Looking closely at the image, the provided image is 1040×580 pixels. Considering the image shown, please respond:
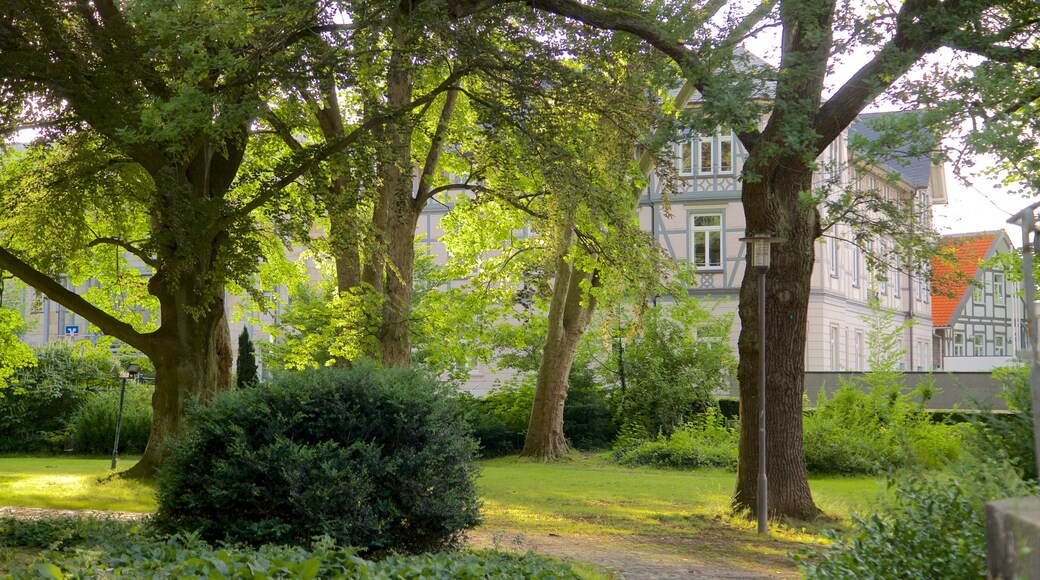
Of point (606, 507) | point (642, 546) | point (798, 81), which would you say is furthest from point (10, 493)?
point (798, 81)

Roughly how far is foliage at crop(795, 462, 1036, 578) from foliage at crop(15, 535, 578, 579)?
2.07 metres

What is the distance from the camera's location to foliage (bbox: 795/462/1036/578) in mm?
6250

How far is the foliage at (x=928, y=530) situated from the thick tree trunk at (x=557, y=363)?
733 inches

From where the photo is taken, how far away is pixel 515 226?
26.2m

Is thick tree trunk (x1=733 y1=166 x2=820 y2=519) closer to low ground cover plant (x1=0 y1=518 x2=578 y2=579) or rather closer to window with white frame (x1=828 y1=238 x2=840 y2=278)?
low ground cover plant (x1=0 y1=518 x2=578 y2=579)

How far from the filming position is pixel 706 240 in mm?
38969

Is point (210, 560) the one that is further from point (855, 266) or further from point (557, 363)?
point (855, 266)

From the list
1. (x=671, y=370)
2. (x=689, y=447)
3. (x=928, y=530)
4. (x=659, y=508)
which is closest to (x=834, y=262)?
(x=671, y=370)

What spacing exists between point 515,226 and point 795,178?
12888mm

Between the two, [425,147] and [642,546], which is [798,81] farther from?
[425,147]

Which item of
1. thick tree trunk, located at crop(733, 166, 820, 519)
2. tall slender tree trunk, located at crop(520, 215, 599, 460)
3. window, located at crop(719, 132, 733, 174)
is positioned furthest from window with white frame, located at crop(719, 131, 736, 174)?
thick tree trunk, located at crop(733, 166, 820, 519)

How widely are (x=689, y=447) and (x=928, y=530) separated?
718 inches

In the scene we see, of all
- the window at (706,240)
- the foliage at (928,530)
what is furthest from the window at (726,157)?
the foliage at (928,530)

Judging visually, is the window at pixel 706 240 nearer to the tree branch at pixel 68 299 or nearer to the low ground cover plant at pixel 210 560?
the tree branch at pixel 68 299
